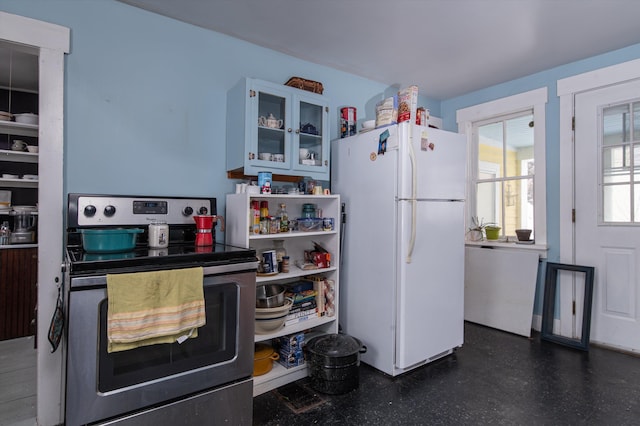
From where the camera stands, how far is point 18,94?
3.58 metres

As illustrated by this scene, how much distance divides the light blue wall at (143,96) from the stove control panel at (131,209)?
0.26 ft

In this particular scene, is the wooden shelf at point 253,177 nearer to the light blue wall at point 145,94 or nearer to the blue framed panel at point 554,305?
the light blue wall at point 145,94

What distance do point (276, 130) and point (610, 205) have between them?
107 inches

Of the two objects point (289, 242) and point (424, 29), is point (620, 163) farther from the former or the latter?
point (289, 242)

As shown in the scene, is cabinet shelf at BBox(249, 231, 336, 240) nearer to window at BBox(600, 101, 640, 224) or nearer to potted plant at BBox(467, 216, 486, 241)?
potted plant at BBox(467, 216, 486, 241)

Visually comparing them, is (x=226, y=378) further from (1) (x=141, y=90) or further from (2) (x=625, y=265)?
(2) (x=625, y=265)

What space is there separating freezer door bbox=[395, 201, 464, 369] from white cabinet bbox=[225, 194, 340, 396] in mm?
480

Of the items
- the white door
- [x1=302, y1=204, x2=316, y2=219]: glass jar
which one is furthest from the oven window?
the white door

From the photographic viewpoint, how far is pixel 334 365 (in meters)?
2.02

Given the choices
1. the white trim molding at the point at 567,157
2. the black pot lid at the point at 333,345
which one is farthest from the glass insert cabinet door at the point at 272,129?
the white trim molding at the point at 567,157

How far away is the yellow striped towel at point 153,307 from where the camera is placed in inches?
49.7

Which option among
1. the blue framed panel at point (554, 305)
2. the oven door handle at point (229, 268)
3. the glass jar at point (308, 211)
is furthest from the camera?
the blue framed panel at point (554, 305)

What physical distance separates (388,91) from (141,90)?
85.7 inches

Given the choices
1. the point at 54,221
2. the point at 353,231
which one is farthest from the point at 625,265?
the point at 54,221
